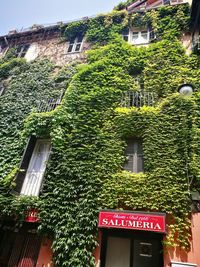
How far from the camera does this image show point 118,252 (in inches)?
279

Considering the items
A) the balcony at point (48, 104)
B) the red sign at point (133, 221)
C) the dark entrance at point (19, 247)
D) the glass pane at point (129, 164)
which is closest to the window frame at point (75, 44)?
the balcony at point (48, 104)

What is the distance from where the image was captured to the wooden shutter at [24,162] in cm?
Answer: 872

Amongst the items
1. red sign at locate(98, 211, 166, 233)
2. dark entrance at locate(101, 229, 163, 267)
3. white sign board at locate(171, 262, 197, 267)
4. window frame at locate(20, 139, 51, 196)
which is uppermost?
window frame at locate(20, 139, 51, 196)

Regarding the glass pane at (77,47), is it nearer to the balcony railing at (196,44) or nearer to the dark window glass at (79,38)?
the dark window glass at (79,38)

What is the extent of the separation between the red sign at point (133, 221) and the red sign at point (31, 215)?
250 cm

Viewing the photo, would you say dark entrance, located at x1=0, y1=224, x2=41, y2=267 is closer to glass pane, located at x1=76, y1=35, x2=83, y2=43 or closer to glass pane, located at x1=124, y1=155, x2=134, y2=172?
glass pane, located at x1=124, y1=155, x2=134, y2=172

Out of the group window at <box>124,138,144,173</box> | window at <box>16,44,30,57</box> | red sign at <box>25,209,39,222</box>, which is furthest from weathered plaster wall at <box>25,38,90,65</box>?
red sign at <box>25,209,39,222</box>

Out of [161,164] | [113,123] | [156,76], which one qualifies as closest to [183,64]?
[156,76]

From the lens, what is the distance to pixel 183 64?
9.77m

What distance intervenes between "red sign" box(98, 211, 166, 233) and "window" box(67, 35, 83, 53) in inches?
432

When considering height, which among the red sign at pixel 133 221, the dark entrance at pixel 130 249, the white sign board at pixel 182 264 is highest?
the red sign at pixel 133 221

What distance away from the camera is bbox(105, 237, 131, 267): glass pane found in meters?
6.89

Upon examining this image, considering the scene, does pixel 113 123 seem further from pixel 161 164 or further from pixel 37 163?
pixel 37 163

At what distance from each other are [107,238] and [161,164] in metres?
3.26
